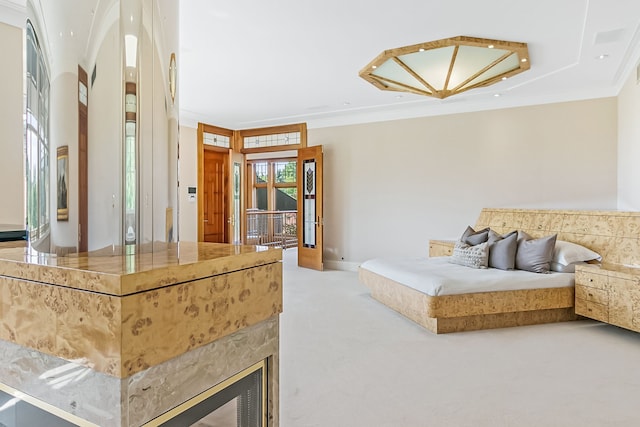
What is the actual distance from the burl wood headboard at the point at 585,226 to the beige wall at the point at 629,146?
29 centimetres

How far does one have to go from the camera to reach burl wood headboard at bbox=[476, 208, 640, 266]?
4176 mm

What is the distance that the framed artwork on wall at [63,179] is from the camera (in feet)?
3.71

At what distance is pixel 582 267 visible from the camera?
3914mm

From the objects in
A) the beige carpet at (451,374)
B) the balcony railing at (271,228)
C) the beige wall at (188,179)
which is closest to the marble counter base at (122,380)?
the beige carpet at (451,374)

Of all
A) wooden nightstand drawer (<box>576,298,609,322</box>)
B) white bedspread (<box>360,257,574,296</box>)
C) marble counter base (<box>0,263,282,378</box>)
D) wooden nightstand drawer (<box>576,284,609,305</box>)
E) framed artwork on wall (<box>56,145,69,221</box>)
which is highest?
framed artwork on wall (<box>56,145,69,221</box>)

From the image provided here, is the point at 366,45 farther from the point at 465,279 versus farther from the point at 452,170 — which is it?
the point at 452,170

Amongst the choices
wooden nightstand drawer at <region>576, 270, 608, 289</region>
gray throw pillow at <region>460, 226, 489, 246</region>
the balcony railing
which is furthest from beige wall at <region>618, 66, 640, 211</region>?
the balcony railing

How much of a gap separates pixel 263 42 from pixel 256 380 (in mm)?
3360

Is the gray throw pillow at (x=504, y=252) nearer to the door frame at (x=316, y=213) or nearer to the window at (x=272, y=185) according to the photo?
the door frame at (x=316, y=213)

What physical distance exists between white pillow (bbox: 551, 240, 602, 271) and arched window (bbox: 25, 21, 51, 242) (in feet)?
15.4

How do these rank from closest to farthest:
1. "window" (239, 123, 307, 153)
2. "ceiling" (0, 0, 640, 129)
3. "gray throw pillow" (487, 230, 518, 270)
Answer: "ceiling" (0, 0, 640, 129)
"gray throw pillow" (487, 230, 518, 270)
"window" (239, 123, 307, 153)

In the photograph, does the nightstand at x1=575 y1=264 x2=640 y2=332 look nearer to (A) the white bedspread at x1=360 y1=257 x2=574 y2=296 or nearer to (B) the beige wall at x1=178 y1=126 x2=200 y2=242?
(A) the white bedspread at x1=360 y1=257 x2=574 y2=296

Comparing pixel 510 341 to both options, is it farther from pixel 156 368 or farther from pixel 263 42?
pixel 263 42

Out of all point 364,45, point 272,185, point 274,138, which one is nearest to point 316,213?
point 274,138
